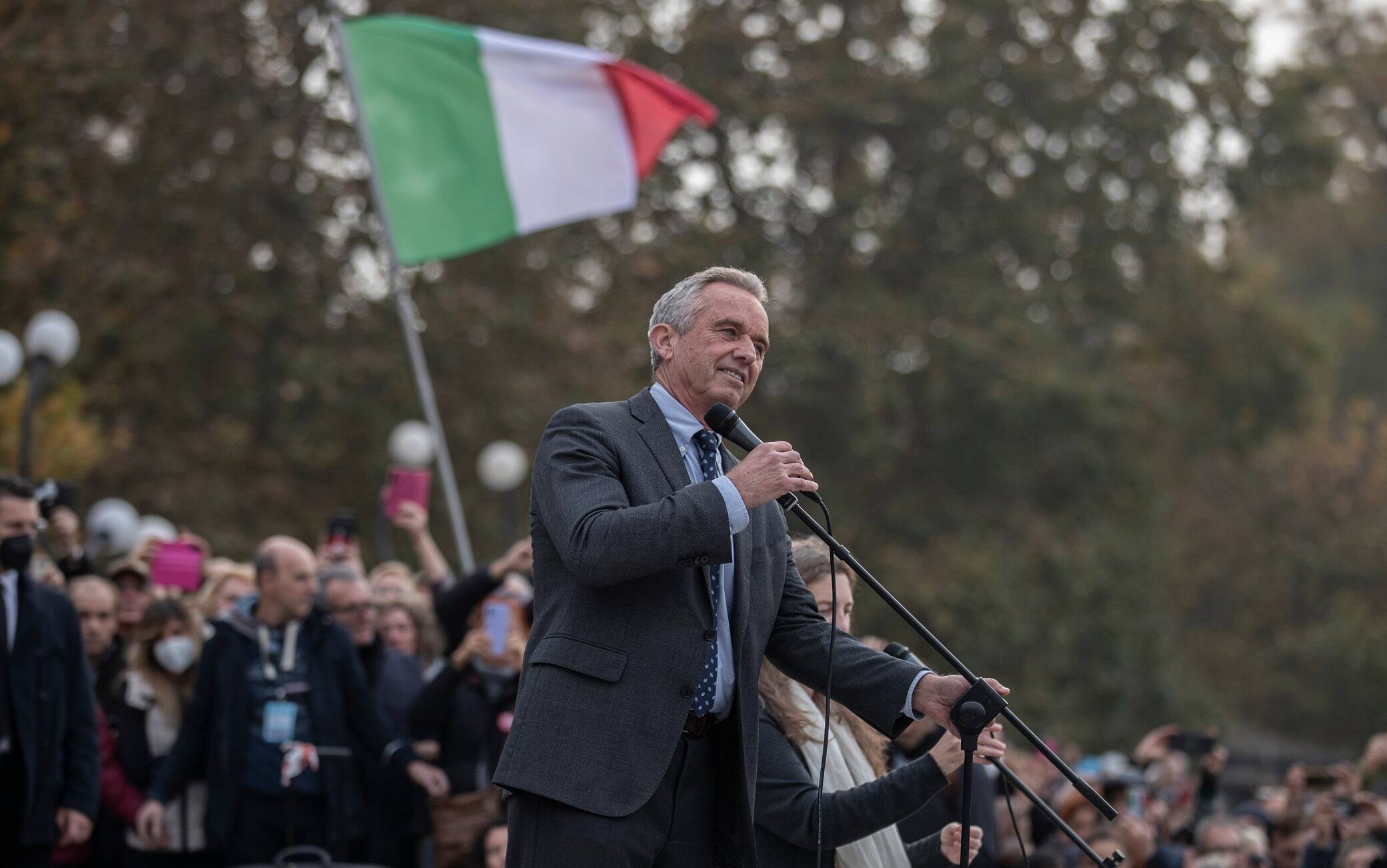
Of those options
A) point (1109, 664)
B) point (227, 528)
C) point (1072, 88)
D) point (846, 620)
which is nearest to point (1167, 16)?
point (1072, 88)

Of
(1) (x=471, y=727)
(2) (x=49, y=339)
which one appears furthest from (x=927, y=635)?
(2) (x=49, y=339)

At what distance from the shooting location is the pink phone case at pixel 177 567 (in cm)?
870

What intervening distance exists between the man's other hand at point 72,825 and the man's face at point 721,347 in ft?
12.9

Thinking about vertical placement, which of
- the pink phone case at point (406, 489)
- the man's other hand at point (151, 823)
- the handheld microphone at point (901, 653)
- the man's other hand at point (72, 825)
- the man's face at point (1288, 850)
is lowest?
the man's face at point (1288, 850)

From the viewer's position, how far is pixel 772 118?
2341 centimetres

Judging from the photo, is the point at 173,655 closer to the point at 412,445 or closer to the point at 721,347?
the point at 721,347

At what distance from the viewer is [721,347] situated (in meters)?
4.01

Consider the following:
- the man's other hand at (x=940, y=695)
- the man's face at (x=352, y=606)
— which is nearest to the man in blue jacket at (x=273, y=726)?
the man's face at (x=352, y=606)

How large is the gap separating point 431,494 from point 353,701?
12.4m

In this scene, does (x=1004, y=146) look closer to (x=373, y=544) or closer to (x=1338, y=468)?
(x=373, y=544)

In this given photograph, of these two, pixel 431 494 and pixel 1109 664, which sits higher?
pixel 431 494

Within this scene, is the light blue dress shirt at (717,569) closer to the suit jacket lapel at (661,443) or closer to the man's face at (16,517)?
the suit jacket lapel at (661,443)

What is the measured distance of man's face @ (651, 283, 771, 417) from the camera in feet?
13.2

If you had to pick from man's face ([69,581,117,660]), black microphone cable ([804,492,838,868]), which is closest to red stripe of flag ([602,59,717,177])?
man's face ([69,581,117,660])
